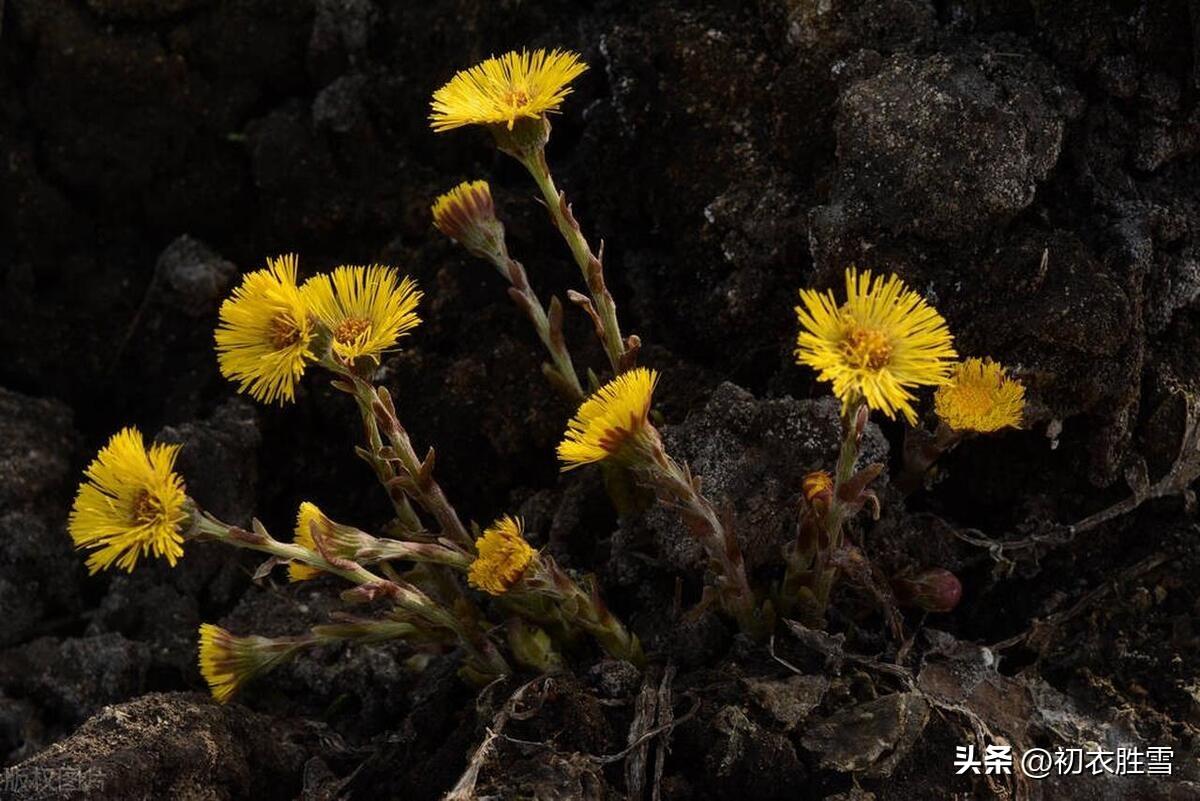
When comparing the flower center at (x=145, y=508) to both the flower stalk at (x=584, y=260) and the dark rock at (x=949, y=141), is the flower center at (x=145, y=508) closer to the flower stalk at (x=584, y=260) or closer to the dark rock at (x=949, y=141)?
the flower stalk at (x=584, y=260)

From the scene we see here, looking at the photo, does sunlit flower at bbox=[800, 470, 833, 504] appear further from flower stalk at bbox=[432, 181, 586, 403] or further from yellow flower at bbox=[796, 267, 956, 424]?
flower stalk at bbox=[432, 181, 586, 403]

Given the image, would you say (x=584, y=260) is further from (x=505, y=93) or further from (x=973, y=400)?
(x=973, y=400)

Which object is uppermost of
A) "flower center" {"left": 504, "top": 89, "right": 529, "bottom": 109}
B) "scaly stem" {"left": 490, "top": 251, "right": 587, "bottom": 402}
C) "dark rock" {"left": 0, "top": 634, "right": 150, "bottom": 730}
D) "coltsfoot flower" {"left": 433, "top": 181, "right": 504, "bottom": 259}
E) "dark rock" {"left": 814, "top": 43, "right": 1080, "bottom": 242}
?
"dark rock" {"left": 814, "top": 43, "right": 1080, "bottom": 242}

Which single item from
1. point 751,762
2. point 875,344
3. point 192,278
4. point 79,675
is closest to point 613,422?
point 875,344

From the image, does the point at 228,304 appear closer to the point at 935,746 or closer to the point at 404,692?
the point at 404,692

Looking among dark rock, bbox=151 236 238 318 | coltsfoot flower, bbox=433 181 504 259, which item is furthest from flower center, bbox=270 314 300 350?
dark rock, bbox=151 236 238 318

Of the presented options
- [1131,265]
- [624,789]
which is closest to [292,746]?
[624,789]

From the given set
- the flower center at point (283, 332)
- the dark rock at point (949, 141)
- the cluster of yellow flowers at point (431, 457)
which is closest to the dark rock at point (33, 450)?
the cluster of yellow flowers at point (431, 457)
